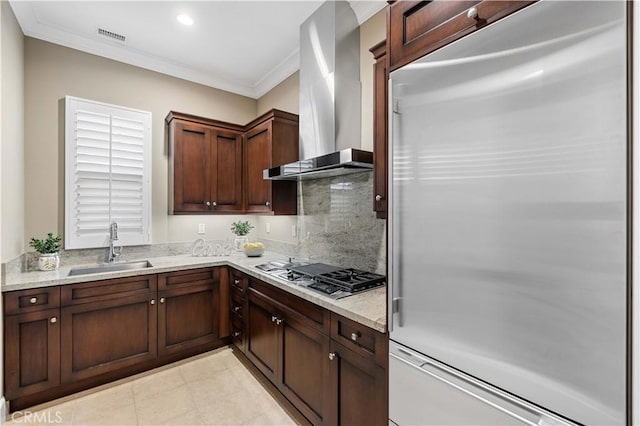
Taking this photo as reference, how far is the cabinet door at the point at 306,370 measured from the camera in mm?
1724

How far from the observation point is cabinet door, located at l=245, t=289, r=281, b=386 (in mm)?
2209

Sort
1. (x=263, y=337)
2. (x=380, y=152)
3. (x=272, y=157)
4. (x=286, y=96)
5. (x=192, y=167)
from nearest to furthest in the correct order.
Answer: (x=380, y=152) < (x=263, y=337) < (x=272, y=157) < (x=192, y=167) < (x=286, y=96)

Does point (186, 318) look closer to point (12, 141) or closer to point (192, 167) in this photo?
point (192, 167)

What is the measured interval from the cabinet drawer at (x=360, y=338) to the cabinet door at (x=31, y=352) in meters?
2.17

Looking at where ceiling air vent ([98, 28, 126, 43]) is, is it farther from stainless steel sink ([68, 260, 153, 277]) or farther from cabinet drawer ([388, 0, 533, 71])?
cabinet drawer ([388, 0, 533, 71])

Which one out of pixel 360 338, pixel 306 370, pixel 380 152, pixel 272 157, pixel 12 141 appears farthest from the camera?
pixel 272 157

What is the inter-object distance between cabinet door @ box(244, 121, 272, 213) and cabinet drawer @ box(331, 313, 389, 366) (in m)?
1.63

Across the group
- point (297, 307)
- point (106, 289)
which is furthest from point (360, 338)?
point (106, 289)

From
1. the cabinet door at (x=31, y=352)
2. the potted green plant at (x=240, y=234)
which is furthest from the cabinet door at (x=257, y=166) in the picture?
the cabinet door at (x=31, y=352)

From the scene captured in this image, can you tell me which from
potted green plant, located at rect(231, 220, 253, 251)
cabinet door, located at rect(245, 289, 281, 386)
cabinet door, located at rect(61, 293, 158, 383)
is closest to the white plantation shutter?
cabinet door, located at rect(61, 293, 158, 383)

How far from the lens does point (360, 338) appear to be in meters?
1.50

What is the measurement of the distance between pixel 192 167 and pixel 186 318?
153 cm

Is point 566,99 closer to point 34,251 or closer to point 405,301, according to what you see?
point 405,301

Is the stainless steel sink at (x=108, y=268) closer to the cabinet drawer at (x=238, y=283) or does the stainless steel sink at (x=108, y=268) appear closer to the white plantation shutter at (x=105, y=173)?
the white plantation shutter at (x=105, y=173)
